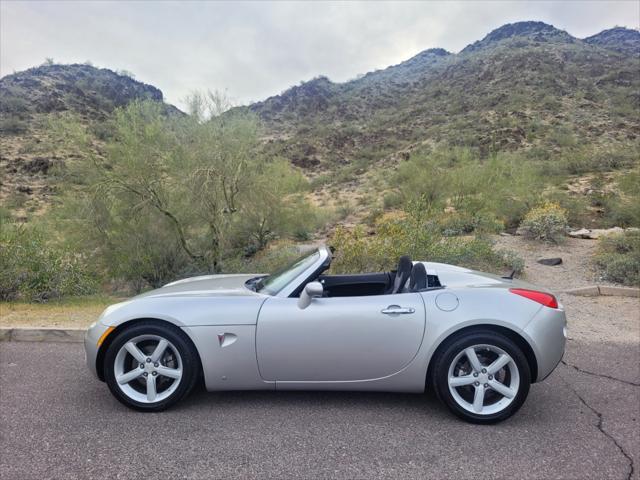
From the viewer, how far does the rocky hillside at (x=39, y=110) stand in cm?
2238

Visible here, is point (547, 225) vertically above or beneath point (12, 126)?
beneath

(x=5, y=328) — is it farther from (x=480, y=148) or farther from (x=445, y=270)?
(x=480, y=148)

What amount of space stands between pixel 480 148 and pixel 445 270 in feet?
96.8

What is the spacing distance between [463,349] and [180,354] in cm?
210

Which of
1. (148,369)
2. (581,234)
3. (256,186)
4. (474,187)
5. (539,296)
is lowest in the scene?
(581,234)

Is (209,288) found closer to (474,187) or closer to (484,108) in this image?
(474,187)

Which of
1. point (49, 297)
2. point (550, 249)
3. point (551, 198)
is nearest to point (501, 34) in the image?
point (551, 198)

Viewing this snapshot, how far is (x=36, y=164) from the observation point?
25297mm

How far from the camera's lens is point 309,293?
123 inches

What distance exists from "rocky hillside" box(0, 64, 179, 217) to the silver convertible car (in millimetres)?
10771

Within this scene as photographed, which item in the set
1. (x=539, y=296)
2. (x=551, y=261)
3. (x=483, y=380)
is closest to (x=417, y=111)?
(x=551, y=261)

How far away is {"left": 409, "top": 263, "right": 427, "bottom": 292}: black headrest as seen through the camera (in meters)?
3.37

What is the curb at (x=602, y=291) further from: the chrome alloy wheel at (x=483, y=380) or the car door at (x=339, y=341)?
the car door at (x=339, y=341)

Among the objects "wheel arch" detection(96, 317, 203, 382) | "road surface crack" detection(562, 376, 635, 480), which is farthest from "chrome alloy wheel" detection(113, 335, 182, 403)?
"road surface crack" detection(562, 376, 635, 480)
